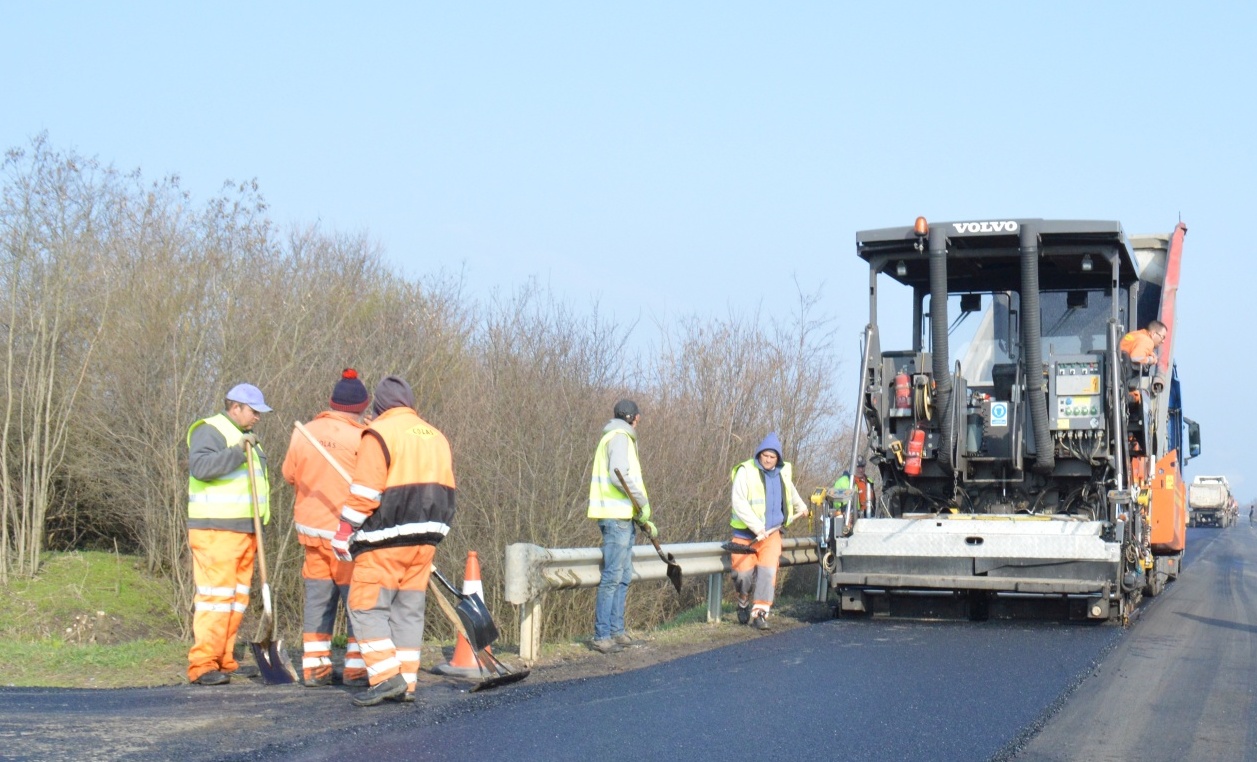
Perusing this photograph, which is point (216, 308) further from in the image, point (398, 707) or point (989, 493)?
point (398, 707)

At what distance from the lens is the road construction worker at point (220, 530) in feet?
22.8

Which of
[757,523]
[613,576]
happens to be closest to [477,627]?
[613,576]

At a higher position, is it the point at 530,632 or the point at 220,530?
the point at 220,530

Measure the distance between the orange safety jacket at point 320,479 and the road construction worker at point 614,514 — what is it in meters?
2.01

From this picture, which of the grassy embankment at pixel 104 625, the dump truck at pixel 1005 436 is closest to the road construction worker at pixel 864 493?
the dump truck at pixel 1005 436

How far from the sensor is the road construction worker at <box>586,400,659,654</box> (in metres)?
8.73

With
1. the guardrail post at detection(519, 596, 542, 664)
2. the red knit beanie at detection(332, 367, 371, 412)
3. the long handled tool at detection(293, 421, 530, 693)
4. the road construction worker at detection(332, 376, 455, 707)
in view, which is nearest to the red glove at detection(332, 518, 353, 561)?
the road construction worker at detection(332, 376, 455, 707)

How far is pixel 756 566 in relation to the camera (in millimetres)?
10859

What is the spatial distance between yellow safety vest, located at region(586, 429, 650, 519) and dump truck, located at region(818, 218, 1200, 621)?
2611mm

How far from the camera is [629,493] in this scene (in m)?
8.67

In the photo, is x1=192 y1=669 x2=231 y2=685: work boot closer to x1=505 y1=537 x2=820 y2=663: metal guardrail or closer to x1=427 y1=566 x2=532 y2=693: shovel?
x1=427 y1=566 x2=532 y2=693: shovel

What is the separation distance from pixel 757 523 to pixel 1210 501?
151ft

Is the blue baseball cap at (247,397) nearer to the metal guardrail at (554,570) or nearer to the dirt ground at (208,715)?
the dirt ground at (208,715)

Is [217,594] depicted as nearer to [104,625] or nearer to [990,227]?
[990,227]
